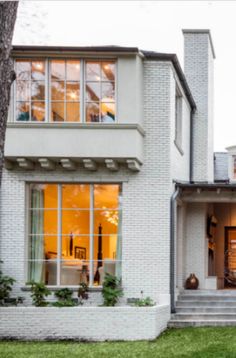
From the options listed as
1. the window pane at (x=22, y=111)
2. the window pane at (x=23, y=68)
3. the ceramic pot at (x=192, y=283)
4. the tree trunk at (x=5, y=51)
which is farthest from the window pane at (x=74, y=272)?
the tree trunk at (x=5, y=51)

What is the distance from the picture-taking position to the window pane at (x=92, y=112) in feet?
54.1

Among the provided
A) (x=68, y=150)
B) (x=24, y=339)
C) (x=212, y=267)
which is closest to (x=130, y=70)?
(x=68, y=150)

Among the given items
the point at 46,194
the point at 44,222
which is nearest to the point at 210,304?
the point at 44,222

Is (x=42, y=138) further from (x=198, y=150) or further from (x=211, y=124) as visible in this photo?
(x=211, y=124)

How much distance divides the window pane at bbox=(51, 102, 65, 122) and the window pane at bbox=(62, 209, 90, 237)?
85.0 inches

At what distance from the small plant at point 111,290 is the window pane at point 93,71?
4.49 m

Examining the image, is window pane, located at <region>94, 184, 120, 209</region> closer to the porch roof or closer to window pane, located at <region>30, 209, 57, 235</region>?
window pane, located at <region>30, 209, 57, 235</region>

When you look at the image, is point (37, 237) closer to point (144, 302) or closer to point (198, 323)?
point (144, 302)

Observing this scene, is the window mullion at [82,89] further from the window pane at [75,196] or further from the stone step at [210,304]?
the stone step at [210,304]

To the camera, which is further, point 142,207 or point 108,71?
point 142,207

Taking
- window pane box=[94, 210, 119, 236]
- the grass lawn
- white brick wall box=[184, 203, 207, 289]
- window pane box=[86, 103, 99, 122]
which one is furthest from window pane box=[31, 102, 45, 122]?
white brick wall box=[184, 203, 207, 289]

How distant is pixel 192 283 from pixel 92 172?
4.57 m

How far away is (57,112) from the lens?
16578 mm

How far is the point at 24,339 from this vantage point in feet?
49.6
